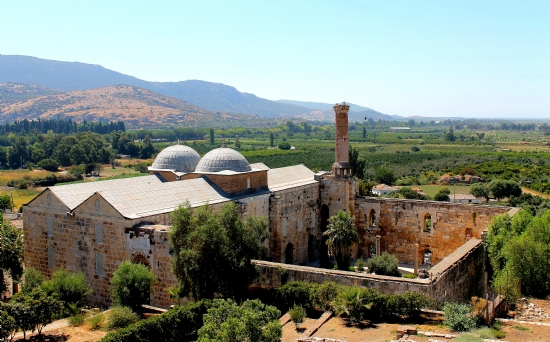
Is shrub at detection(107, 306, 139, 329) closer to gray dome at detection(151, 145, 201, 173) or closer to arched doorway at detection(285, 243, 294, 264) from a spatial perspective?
gray dome at detection(151, 145, 201, 173)

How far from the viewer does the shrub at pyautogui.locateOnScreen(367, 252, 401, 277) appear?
26.7 m

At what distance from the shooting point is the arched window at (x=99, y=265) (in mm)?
22688

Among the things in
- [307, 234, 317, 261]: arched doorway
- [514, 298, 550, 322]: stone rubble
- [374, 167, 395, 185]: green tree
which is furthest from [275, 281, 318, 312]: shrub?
[374, 167, 395, 185]: green tree

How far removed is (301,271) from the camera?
19484mm

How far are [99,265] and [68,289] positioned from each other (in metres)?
2.53

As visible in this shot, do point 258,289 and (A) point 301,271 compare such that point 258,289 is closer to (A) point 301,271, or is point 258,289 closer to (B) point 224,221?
(A) point 301,271

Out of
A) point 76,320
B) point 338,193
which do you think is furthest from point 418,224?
point 76,320

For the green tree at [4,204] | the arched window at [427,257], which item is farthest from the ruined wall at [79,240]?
the green tree at [4,204]

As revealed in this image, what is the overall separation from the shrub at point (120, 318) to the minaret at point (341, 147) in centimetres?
1786

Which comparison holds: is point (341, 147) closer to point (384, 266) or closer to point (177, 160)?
point (384, 266)

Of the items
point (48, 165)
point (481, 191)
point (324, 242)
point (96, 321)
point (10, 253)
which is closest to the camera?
point (96, 321)

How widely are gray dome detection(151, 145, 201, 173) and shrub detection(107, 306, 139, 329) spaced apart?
43.3ft

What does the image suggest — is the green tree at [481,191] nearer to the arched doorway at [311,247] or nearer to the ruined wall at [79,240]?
the arched doorway at [311,247]

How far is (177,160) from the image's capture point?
3114 centimetres
